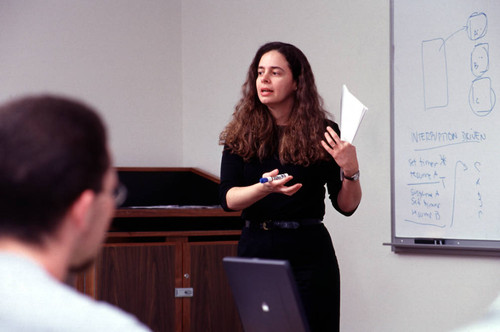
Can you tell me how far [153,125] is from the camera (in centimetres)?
489

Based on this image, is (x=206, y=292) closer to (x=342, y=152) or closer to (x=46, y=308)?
(x=342, y=152)

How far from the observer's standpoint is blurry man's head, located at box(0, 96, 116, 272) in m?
0.74

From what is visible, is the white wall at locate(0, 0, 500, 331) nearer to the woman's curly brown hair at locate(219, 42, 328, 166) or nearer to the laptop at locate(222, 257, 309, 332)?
the woman's curly brown hair at locate(219, 42, 328, 166)

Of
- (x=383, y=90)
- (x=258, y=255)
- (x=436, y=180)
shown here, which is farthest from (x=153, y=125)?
(x=258, y=255)

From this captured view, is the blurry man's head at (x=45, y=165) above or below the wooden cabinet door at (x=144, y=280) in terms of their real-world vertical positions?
above

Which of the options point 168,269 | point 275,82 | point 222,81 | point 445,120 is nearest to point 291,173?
point 275,82

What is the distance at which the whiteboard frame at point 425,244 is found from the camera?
284cm

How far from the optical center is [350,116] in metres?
2.34

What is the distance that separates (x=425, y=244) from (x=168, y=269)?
120 cm

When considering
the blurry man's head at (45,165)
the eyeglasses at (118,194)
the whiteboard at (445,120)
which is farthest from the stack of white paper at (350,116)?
the blurry man's head at (45,165)

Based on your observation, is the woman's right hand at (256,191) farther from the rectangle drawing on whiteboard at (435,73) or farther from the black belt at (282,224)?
the rectangle drawing on whiteboard at (435,73)

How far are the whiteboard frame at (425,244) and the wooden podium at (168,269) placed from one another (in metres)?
0.82

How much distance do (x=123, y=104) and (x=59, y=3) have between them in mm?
779

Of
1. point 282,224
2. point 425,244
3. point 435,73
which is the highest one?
point 435,73
